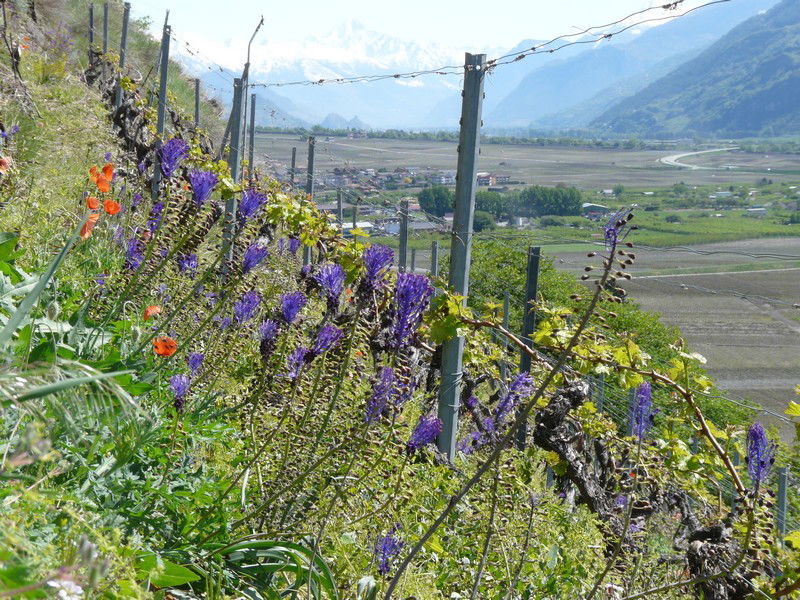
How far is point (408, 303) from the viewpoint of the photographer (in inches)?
91.1

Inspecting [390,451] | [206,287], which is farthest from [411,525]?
[206,287]

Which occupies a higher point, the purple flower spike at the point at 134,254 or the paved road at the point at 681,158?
the paved road at the point at 681,158

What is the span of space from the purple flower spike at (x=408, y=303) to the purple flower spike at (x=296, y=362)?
0.72 metres

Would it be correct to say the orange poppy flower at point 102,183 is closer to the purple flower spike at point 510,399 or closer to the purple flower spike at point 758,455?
the purple flower spike at point 510,399

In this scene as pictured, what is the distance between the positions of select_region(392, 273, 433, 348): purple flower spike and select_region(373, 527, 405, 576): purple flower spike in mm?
629

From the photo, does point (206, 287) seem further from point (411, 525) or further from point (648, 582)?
point (648, 582)

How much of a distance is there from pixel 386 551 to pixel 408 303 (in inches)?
30.7

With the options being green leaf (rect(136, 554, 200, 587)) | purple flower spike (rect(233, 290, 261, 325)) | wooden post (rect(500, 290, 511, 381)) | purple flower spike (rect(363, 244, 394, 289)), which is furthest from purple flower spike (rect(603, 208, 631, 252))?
wooden post (rect(500, 290, 511, 381))

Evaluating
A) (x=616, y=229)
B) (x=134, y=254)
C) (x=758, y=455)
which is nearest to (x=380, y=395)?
(x=616, y=229)

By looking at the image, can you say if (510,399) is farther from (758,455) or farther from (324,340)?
(758,455)

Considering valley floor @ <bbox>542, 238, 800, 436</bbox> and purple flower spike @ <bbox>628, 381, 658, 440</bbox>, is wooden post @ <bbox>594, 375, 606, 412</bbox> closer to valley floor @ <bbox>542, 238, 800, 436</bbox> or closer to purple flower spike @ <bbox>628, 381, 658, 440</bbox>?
purple flower spike @ <bbox>628, 381, 658, 440</bbox>

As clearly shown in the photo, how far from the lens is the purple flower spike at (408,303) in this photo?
2.29m

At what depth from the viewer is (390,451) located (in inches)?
117

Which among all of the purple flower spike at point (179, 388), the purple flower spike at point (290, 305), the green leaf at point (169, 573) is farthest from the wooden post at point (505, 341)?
the green leaf at point (169, 573)
